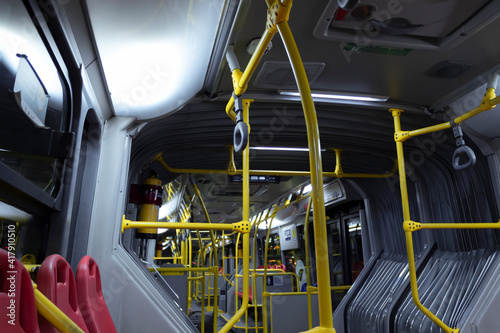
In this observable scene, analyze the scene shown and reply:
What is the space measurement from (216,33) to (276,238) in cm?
975

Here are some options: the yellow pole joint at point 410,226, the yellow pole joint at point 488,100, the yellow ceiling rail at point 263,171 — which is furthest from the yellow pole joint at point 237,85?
the yellow pole joint at point 488,100

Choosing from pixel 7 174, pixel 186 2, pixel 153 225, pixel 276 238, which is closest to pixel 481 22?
pixel 186 2

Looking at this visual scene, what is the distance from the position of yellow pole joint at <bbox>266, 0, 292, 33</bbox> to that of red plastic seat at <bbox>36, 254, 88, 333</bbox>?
128cm

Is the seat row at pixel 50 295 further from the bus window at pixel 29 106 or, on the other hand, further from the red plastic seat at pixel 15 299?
the bus window at pixel 29 106

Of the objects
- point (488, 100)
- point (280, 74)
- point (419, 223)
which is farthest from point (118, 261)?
point (488, 100)

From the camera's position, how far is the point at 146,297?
2373mm

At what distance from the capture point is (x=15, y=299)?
34.8 inches

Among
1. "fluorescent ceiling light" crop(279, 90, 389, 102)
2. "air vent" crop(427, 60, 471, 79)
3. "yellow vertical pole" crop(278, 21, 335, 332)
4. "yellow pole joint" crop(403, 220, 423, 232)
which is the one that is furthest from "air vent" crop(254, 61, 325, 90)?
"yellow pole joint" crop(403, 220, 423, 232)

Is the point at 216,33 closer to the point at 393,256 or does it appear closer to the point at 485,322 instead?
the point at 485,322

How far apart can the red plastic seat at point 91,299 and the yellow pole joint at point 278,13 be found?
1.36m

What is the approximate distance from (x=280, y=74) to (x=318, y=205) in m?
1.75

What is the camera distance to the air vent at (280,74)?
2.75 m

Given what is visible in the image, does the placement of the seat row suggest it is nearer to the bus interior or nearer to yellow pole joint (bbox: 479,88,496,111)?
the bus interior

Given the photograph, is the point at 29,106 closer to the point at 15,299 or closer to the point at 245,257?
the point at 15,299
